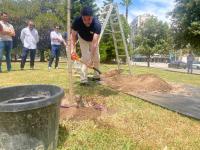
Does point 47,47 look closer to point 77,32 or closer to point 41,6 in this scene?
point 41,6

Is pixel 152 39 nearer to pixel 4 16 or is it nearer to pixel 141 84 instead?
pixel 4 16

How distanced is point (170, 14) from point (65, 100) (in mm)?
24802

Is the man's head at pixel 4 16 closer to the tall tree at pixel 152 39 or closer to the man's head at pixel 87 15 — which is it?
the man's head at pixel 87 15

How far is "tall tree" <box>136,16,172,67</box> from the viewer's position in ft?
125

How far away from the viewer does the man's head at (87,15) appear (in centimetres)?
611

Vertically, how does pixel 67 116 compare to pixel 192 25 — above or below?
below

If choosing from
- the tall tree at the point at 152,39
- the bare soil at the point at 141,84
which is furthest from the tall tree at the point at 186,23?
the bare soil at the point at 141,84

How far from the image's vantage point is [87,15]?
20.3 ft

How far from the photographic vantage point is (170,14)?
28.6m

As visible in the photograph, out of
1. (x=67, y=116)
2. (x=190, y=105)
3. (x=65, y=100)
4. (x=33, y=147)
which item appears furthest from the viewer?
(x=190, y=105)

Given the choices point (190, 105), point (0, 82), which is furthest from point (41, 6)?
point (190, 105)

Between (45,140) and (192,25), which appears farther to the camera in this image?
(192,25)

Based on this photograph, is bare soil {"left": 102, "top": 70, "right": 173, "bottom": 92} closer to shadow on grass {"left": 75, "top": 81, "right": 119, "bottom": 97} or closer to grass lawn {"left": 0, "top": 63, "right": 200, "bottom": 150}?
shadow on grass {"left": 75, "top": 81, "right": 119, "bottom": 97}

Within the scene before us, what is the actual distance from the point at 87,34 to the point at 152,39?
3268 centimetres
